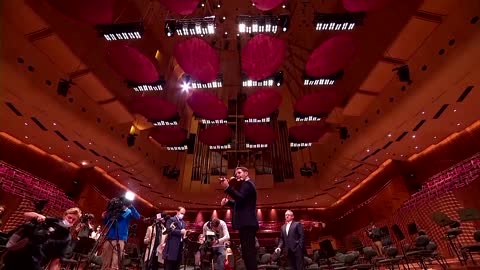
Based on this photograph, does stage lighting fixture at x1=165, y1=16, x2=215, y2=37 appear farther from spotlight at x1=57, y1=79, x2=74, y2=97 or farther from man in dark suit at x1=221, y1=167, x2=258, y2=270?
man in dark suit at x1=221, y1=167, x2=258, y2=270

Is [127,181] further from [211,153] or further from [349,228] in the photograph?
[349,228]

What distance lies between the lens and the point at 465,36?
25.4 feet

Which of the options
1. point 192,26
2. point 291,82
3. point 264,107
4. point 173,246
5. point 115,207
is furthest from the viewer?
point 291,82

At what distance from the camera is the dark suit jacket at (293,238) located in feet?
16.8

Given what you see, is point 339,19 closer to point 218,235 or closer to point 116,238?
point 218,235

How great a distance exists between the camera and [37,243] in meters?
3.36

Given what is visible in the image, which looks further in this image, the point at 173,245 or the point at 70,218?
the point at 173,245

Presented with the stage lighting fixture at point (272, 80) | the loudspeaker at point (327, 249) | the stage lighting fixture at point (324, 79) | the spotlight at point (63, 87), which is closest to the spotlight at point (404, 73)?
the stage lighting fixture at point (324, 79)

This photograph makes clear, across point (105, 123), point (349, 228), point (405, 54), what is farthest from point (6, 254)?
point (349, 228)

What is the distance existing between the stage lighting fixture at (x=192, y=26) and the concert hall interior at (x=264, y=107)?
0.03m

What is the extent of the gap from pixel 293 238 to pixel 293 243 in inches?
3.2

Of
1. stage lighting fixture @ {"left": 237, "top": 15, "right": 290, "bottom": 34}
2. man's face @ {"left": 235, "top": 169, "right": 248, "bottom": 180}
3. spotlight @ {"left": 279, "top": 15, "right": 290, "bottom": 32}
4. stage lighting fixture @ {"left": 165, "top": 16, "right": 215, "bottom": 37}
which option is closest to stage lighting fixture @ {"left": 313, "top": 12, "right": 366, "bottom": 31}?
spotlight @ {"left": 279, "top": 15, "right": 290, "bottom": 32}

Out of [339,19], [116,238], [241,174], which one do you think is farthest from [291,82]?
[241,174]

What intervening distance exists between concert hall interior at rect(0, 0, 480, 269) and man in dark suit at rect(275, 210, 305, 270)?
3.91ft
